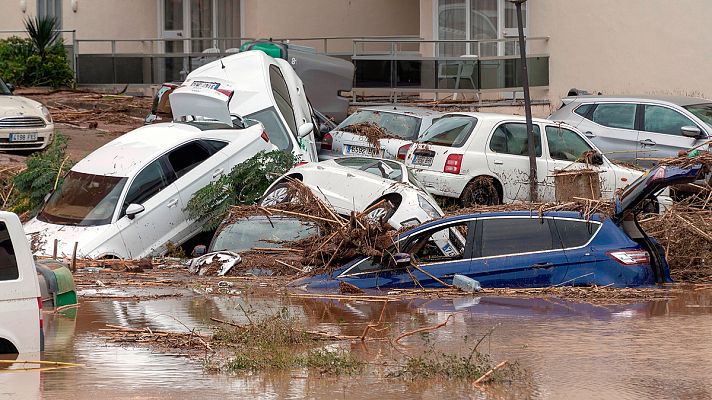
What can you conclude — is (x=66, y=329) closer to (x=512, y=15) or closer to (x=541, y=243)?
(x=541, y=243)

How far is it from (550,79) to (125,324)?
16823mm

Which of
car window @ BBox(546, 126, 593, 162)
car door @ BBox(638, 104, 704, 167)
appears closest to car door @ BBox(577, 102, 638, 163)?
car door @ BBox(638, 104, 704, 167)

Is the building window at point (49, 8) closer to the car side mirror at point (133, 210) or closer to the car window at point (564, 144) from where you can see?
the car window at point (564, 144)

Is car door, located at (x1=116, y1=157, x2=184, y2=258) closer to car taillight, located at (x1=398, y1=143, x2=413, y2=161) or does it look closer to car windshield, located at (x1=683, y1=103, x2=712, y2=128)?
car taillight, located at (x1=398, y1=143, x2=413, y2=161)

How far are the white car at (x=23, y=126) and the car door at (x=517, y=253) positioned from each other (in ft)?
37.2

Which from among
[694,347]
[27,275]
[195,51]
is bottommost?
[694,347]

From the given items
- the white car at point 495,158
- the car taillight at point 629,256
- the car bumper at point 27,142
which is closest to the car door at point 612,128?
the white car at point 495,158

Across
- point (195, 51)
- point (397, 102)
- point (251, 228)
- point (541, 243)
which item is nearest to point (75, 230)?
point (251, 228)

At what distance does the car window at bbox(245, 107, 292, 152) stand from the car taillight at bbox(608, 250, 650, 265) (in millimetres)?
7544

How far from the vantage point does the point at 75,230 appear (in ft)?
54.2

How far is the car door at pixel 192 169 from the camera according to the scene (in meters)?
17.4

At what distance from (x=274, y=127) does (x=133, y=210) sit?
4174 mm

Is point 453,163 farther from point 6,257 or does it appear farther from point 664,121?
point 6,257

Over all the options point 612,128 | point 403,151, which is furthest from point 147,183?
point 612,128
